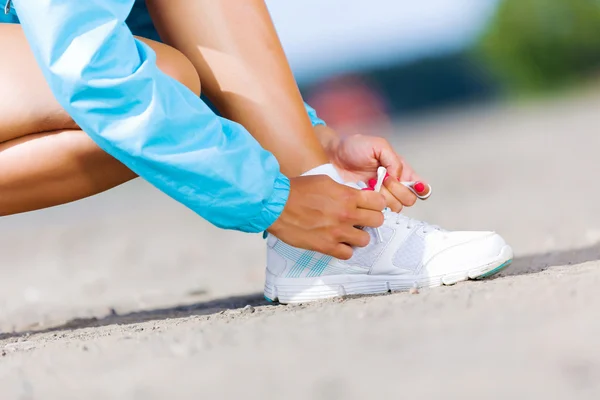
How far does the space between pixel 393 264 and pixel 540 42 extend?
1182 centimetres

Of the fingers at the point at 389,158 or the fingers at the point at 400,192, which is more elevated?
the fingers at the point at 389,158

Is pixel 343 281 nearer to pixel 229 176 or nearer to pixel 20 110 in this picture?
pixel 229 176

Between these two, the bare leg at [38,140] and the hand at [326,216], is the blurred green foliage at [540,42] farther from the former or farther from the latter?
the bare leg at [38,140]

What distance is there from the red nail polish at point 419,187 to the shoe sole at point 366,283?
213mm

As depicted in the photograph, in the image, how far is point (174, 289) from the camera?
2652 millimetres

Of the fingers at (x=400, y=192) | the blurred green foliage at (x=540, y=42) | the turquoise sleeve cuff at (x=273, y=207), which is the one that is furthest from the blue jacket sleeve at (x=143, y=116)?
the blurred green foliage at (x=540, y=42)

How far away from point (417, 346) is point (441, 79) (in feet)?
70.9

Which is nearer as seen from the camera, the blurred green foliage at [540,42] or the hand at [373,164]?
the hand at [373,164]

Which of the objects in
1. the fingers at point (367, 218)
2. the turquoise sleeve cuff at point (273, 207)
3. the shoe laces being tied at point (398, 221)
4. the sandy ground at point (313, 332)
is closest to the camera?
the sandy ground at point (313, 332)

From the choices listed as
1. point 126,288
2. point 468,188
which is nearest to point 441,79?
point 468,188

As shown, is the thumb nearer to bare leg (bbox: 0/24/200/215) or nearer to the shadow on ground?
the shadow on ground

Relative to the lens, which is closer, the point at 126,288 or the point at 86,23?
the point at 86,23

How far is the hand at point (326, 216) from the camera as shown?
1.60 m

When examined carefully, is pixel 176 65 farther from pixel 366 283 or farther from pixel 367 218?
pixel 366 283
